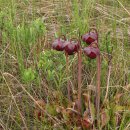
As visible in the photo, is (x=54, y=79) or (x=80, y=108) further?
(x=54, y=79)

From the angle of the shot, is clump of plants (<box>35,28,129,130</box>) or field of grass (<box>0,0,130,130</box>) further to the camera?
field of grass (<box>0,0,130,130</box>)

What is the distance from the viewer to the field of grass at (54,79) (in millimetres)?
1775

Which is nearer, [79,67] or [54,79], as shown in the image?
[79,67]

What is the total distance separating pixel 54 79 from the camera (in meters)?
1.95

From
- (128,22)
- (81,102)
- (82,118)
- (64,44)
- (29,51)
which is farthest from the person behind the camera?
(128,22)

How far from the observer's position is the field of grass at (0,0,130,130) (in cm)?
178

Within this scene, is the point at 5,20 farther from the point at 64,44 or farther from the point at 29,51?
the point at 64,44

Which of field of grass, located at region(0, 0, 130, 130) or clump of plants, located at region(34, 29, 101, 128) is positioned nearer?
clump of plants, located at region(34, 29, 101, 128)

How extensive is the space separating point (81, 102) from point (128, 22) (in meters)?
0.98

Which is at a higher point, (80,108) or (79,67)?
(79,67)

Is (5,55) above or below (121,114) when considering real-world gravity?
above

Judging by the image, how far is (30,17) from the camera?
107 inches

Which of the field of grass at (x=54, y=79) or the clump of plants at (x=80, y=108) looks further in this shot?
the field of grass at (x=54, y=79)

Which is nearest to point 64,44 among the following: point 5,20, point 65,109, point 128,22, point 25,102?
point 65,109
